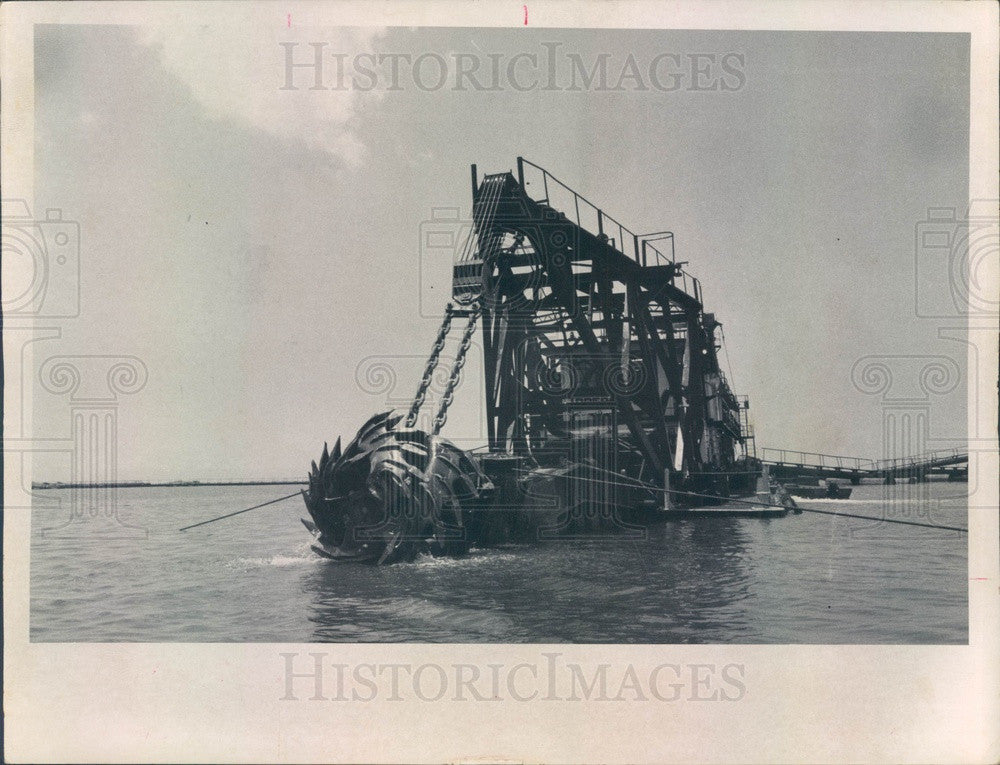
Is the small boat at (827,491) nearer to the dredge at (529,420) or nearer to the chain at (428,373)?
the dredge at (529,420)

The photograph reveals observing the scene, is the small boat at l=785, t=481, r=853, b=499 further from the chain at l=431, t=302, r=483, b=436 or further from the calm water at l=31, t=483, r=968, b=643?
the chain at l=431, t=302, r=483, b=436

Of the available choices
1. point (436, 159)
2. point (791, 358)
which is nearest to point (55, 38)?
point (436, 159)

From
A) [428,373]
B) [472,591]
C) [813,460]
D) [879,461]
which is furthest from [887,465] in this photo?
[428,373]

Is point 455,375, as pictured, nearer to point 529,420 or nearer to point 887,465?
point 529,420

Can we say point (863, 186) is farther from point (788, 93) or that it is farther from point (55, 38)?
point (55, 38)

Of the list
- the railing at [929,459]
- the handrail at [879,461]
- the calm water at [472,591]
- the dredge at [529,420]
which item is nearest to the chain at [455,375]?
the dredge at [529,420]
